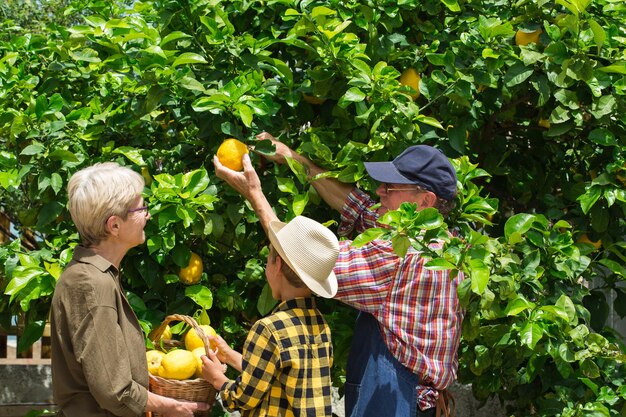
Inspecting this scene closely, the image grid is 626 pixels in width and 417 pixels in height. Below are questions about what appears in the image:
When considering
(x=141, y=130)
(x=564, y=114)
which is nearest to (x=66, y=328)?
(x=141, y=130)

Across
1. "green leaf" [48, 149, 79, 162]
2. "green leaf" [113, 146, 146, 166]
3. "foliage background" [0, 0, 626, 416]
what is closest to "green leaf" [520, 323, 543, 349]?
"foliage background" [0, 0, 626, 416]

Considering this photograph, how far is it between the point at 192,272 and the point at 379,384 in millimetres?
748

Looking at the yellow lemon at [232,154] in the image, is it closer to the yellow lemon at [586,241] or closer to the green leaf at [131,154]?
the green leaf at [131,154]

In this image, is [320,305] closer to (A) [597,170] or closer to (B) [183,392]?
(B) [183,392]

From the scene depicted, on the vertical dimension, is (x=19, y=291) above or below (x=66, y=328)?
below

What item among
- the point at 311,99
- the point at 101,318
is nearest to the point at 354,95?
the point at 311,99

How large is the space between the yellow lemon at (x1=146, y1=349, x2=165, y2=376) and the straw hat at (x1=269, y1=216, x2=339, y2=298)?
477mm

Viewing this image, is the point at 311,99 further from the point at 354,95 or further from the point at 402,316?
the point at 402,316

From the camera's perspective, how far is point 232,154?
2.99m

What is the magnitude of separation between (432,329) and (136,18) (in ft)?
4.63

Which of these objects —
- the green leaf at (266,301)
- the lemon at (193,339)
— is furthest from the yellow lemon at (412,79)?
the lemon at (193,339)

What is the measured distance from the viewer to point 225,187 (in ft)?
10.4

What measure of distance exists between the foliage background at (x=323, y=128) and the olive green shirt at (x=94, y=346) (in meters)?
0.44

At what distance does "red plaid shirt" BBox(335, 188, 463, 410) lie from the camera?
9.07 feet
